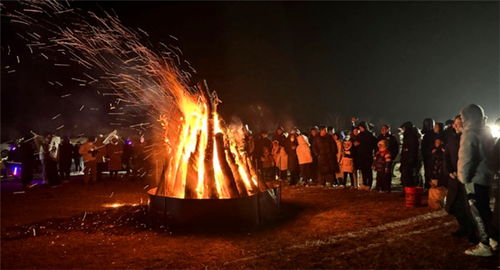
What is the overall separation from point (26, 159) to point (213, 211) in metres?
11.3

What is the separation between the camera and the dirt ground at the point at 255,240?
605 cm

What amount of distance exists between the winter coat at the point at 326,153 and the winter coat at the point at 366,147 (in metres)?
1.14

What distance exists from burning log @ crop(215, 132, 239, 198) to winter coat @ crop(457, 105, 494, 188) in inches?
183

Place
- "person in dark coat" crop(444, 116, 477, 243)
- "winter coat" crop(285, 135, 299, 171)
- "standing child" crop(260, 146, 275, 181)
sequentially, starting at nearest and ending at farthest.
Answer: "person in dark coat" crop(444, 116, 477, 243)
"winter coat" crop(285, 135, 299, 171)
"standing child" crop(260, 146, 275, 181)

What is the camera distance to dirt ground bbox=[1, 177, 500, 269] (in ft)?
19.8

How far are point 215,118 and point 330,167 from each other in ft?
18.6

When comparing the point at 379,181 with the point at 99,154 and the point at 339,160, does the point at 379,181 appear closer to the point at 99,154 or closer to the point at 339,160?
the point at 339,160

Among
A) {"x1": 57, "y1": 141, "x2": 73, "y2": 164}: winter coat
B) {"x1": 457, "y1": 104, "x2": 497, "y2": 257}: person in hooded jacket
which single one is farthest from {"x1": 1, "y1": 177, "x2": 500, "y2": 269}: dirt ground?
{"x1": 57, "y1": 141, "x2": 73, "y2": 164}: winter coat

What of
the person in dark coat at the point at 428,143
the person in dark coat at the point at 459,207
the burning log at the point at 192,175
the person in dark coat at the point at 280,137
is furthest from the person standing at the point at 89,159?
the person in dark coat at the point at 459,207

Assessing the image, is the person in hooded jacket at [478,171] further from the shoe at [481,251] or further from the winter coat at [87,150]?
the winter coat at [87,150]

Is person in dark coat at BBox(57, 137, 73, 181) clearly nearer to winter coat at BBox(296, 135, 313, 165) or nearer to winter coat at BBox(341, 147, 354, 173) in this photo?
winter coat at BBox(296, 135, 313, 165)

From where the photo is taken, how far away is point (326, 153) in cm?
1378

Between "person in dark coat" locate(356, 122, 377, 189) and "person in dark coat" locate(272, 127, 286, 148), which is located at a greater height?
"person in dark coat" locate(272, 127, 286, 148)

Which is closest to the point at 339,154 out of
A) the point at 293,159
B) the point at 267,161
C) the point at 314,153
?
the point at 314,153
